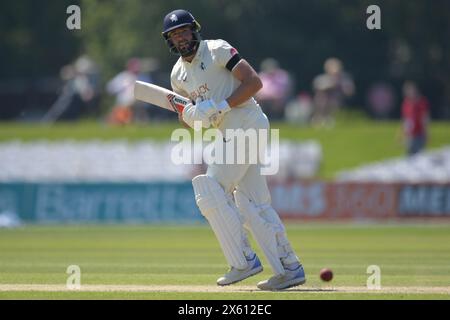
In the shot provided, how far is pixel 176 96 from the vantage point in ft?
30.8

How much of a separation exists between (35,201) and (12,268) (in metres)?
10.8

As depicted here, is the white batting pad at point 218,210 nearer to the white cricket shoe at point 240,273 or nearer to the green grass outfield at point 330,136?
the white cricket shoe at point 240,273

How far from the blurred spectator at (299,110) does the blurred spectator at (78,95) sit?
465 centimetres

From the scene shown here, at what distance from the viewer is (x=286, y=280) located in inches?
359

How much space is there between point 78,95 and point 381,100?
8511 millimetres

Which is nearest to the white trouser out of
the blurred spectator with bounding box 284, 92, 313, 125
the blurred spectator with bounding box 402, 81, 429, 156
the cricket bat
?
the cricket bat

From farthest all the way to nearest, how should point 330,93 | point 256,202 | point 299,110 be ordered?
1. point 299,110
2. point 330,93
3. point 256,202

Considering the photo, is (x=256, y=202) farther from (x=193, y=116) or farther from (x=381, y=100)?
(x=381, y=100)

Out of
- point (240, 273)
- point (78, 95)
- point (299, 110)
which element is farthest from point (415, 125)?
point (240, 273)

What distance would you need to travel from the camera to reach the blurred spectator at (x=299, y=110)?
2787 cm

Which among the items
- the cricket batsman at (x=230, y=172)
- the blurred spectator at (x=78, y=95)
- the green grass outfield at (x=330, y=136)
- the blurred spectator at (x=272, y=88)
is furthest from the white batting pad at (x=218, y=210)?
the blurred spectator at (x=78, y=95)

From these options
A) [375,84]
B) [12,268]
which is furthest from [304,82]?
[12,268]

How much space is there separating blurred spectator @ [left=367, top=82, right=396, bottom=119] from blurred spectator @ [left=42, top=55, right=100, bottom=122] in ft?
24.7

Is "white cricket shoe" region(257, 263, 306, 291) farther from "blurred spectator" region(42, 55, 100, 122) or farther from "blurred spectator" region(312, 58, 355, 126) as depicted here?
"blurred spectator" region(42, 55, 100, 122)
